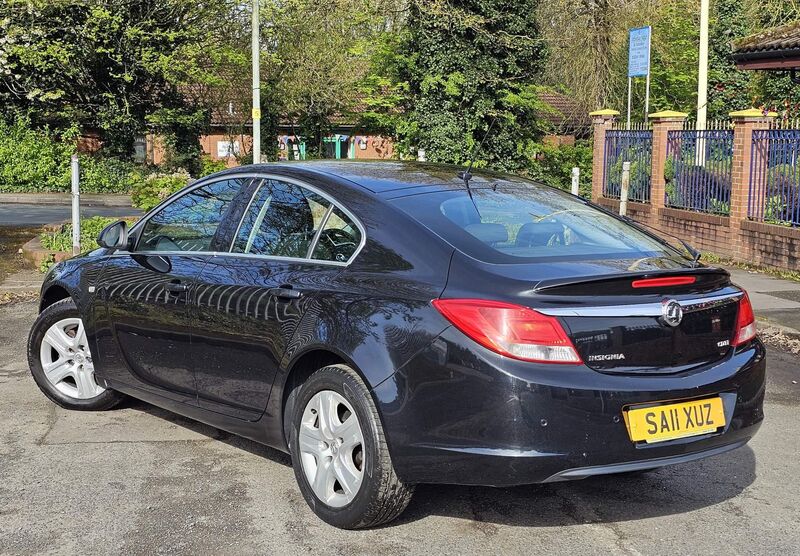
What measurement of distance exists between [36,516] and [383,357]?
1699mm

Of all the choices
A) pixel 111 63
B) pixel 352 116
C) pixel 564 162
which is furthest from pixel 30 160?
pixel 564 162

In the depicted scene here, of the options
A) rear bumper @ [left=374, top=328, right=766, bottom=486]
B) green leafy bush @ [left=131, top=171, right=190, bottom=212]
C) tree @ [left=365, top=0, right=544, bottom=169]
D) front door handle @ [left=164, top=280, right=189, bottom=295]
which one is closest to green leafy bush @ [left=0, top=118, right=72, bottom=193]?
tree @ [left=365, top=0, right=544, bottom=169]

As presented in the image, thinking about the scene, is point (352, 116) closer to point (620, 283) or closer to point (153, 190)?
point (153, 190)

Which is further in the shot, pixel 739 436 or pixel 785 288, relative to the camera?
pixel 785 288

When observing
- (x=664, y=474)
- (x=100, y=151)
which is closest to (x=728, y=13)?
(x=100, y=151)

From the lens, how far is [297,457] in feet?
14.1

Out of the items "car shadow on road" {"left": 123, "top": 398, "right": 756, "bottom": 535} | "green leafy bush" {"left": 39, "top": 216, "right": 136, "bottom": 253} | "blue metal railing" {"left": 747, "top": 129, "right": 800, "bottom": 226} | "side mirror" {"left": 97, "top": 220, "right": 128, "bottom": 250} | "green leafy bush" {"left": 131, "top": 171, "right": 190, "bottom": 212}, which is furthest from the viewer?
"green leafy bush" {"left": 131, "top": 171, "right": 190, "bottom": 212}

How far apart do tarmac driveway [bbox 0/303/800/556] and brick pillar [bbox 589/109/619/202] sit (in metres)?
14.2

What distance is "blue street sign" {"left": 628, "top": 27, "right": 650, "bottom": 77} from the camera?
23700 mm

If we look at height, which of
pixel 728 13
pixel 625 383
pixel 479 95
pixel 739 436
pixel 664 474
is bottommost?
pixel 664 474

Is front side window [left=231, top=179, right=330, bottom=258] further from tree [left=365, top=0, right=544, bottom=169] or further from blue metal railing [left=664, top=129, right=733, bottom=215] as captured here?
tree [left=365, top=0, right=544, bottom=169]

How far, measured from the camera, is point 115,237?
5648 mm

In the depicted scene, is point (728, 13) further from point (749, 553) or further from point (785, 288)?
point (749, 553)

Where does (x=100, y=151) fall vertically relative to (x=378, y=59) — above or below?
below
